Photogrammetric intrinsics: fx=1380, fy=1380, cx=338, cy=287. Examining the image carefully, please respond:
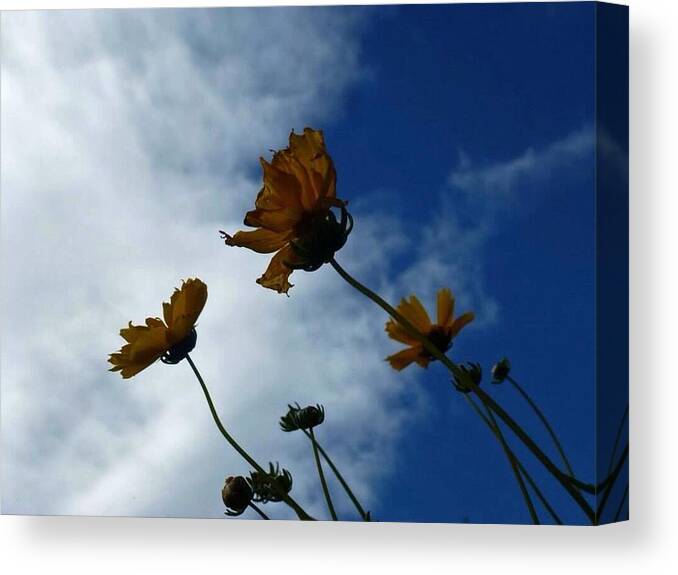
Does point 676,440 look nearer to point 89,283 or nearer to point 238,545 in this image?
point 238,545

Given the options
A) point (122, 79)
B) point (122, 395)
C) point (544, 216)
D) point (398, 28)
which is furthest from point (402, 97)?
point (122, 395)

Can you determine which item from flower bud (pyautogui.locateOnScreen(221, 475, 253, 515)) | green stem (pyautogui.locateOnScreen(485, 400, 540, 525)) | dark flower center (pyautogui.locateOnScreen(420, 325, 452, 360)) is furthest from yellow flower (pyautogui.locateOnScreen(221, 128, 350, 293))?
green stem (pyautogui.locateOnScreen(485, 400, 540, 525))

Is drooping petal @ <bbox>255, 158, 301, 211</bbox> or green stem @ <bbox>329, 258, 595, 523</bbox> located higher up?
drooping petal @ <bbox>255, 158, 301, 211</bbox>

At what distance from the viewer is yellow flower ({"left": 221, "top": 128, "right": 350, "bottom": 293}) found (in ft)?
7.62

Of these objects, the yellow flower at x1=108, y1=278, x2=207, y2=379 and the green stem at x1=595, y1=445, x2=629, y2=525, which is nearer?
the green stem at x1=595, y1=445, x2=629, y2=525

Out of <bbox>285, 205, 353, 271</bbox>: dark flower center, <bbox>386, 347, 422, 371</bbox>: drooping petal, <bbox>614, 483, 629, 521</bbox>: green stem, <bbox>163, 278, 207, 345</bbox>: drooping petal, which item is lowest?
<bbox>614, 483, 629, 521</bbox>: green stem

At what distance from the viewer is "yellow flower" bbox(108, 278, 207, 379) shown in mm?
2373

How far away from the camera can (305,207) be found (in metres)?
2.31

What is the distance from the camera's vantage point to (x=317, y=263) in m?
2.35

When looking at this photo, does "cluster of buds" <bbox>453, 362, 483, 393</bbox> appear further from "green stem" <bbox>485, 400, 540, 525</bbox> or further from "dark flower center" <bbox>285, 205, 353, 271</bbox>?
"dark flower center" <bbox>285, 205, 353, 271</bbox>

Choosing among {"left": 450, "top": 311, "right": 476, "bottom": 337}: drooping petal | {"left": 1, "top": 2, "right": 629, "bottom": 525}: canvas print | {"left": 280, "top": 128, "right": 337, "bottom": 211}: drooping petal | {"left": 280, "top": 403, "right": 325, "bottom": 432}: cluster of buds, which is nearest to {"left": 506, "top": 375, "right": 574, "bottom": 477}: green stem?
{"left": 1, "top": 2, "right": 629, "bottom": 525}: canvas print

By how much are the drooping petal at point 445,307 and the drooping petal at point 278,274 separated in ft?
0.84

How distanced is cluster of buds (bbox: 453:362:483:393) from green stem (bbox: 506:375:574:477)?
0.16 ft

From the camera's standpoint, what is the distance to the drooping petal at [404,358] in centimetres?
231
